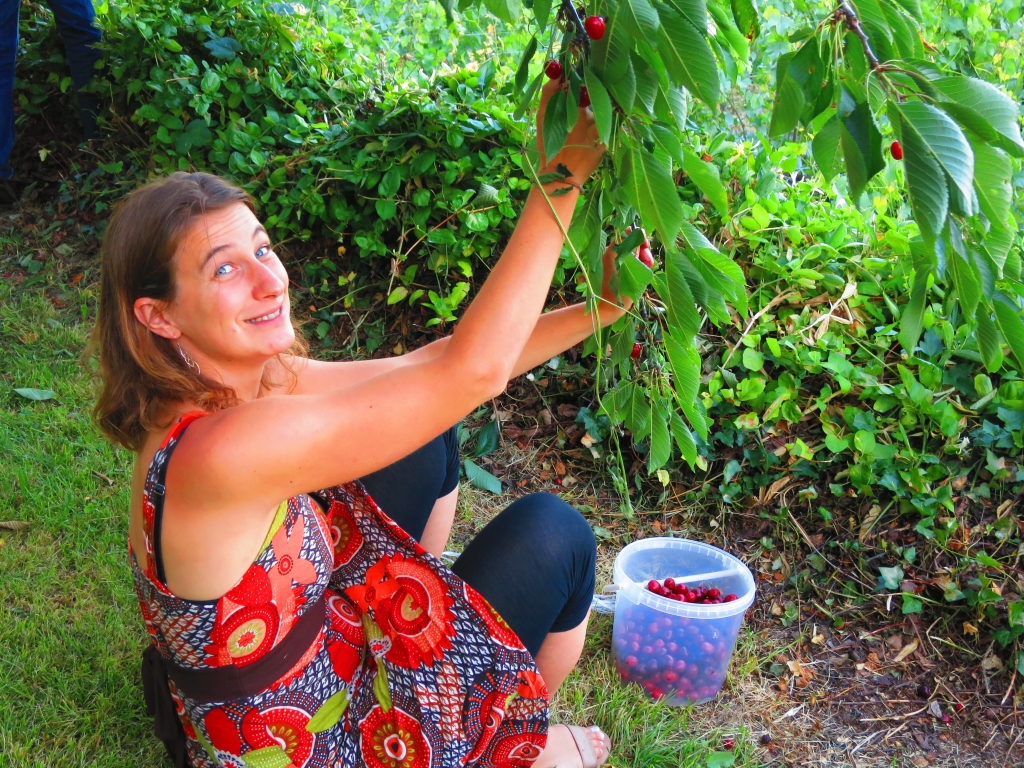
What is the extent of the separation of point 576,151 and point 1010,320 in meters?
0.56

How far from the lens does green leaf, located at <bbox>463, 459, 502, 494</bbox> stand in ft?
8.41

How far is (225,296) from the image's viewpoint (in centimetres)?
122

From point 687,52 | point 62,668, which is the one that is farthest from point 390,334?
point 687,52

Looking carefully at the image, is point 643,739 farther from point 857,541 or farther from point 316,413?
point 316,413

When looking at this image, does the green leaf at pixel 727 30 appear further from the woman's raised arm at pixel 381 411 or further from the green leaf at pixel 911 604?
the green leaf at pixel 911 604

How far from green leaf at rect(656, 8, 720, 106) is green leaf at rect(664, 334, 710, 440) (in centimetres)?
47

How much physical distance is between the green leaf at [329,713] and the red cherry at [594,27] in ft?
3.46

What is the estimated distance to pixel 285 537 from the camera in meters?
1.26

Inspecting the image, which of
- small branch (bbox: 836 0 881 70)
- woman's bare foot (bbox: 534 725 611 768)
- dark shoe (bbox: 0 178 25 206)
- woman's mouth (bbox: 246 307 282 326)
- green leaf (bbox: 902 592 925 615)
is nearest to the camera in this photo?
small branch (bbox: 836 0 881 70)

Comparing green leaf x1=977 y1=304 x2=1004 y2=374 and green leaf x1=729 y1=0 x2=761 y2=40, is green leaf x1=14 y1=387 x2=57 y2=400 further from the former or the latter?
green leaf x1=977 y1=304 x2=1004 y2=374

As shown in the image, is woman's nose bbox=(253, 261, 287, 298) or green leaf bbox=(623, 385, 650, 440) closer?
woman's nose bbox=(253, 261, 287, 298)

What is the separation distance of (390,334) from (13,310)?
1.51m

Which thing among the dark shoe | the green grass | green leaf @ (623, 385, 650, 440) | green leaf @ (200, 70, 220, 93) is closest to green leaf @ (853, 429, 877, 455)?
the green grass

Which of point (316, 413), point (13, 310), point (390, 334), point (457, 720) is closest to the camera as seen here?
point (316, 413)
